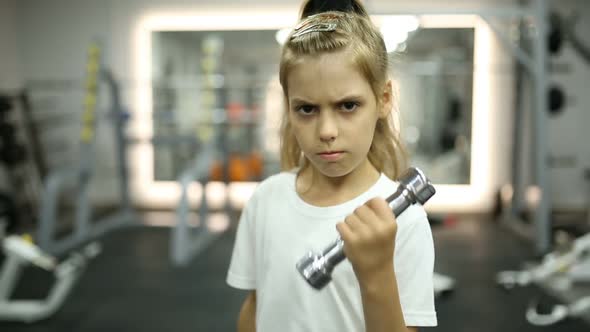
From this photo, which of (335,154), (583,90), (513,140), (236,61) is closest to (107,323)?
(335,154)

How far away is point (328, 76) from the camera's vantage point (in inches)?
21.0

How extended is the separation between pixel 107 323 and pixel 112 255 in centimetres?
102

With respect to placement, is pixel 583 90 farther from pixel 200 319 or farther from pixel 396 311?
pixel 396 311

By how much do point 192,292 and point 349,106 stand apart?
6.42 feet

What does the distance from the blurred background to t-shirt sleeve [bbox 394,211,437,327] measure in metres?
1.47

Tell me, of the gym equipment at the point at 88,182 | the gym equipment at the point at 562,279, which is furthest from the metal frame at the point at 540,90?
the gym equipment at the point at 88,182

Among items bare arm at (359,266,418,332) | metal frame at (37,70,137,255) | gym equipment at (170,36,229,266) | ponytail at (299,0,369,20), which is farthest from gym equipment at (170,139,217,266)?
bare arm at (359,266,418,332)

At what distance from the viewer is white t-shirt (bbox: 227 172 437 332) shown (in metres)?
0.55

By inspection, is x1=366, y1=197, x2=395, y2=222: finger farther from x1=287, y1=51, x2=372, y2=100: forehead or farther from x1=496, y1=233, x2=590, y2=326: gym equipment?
x1=496, y1=233, x2=590, y2=326: gym equipment

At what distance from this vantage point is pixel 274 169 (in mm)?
3896

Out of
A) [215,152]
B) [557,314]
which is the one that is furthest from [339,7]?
[215,152]

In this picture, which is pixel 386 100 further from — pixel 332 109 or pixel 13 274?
pixel 13 274

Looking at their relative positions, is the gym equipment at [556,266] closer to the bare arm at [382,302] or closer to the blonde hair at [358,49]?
the blonde hair at [358,49]

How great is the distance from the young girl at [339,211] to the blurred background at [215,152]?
142 cm
